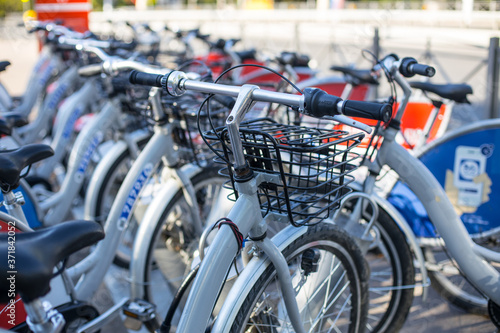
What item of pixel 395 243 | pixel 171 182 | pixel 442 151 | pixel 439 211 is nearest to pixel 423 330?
pixel 395 243

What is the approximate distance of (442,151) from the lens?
276 centimetres

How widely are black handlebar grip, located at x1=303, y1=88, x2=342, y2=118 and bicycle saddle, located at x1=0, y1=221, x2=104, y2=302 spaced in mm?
675

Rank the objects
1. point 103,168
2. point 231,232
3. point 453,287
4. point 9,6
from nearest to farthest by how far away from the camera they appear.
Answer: point 231,232
point 453,287
point 103,168
point 9,6

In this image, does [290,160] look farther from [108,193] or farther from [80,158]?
[80,158]

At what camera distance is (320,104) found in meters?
1.30

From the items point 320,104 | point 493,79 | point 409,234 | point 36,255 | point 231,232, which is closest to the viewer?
point 36,255

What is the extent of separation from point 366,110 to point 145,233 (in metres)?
1.38

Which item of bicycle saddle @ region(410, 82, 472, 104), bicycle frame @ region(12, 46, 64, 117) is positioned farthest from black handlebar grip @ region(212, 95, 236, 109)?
bicycle frame @ region(12, 46, 64, 117)

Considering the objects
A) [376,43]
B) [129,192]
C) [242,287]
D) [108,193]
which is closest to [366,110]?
[242,287]

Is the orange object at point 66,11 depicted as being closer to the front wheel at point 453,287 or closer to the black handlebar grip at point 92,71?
the black handlebar grip at point 92,71

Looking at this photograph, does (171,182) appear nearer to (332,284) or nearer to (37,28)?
(332,284)

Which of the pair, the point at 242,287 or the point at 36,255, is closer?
the point at 36,255

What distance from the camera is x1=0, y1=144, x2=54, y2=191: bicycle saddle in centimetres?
179

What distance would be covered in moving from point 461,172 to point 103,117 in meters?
2.16
